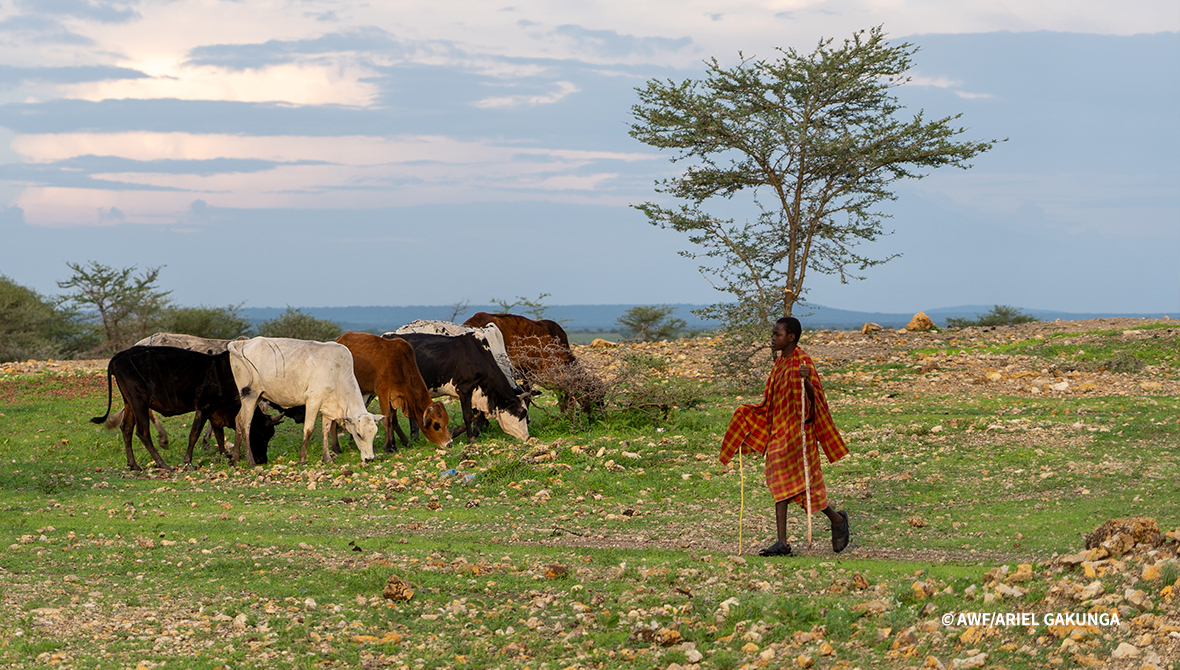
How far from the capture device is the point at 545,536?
9.14 metres

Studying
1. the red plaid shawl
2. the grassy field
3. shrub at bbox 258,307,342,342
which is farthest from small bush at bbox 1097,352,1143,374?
shrub at bbox 258,307,342,342

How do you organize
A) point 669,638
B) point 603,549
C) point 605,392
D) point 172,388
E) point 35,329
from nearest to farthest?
point 669,638
point 603,549
point 172,388
point 605,392
point 35,329

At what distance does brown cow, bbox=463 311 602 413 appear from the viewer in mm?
14453

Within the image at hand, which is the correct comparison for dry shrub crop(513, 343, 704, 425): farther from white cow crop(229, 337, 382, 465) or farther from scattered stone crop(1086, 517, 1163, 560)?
scattered stone crop(1086, 517, 1163, 560)

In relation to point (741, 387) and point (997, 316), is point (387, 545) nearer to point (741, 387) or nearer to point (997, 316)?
point (741, 387)

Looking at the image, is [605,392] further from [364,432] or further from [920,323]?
[920,323]

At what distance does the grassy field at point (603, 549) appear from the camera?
18.2 ft

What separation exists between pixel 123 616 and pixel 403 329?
10.6 meters

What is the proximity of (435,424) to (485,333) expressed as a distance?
2.28 m

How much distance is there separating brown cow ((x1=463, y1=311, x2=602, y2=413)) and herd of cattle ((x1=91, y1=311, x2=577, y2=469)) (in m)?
0.13

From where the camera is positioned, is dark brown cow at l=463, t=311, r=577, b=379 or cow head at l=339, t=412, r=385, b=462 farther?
dark brown cow at l=463, t=311, r=577, b=379

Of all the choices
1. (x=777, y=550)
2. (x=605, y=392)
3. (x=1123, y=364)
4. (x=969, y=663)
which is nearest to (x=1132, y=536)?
(x=969, y=663)

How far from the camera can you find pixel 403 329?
1670cm

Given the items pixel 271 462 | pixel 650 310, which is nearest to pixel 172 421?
pixel 271 462
